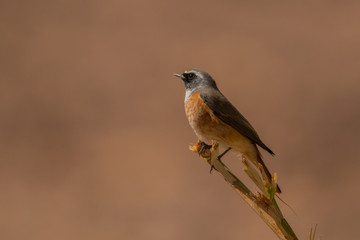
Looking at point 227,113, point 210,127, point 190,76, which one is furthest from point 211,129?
point 190,76

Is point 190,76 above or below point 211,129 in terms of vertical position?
above

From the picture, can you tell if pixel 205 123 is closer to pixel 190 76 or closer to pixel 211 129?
pixel 211 129

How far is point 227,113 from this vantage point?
386 cm

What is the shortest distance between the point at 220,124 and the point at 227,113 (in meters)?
0.13

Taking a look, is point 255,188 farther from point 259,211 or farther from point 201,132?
point 201,132

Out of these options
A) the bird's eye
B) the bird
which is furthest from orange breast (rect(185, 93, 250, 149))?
the bird's eye

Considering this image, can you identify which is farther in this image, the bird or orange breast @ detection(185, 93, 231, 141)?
orange breast @ detection(185, 93, 231, 141)

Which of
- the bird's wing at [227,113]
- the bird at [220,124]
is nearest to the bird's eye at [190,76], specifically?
the bird at [220,124]

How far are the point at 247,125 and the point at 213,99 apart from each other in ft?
1.52

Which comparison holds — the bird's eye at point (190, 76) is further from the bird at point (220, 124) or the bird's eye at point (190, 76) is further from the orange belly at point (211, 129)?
the orange belly at point (211, 129)

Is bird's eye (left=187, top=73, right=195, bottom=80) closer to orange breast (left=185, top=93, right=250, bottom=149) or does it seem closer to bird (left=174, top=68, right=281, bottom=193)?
bird (left=174, top=68, right=281, bottom=193)

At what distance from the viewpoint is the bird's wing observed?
11.9ft

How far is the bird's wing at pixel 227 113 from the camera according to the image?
3629mm

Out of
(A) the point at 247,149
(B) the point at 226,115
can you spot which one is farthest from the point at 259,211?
(B) the point at 226,115
